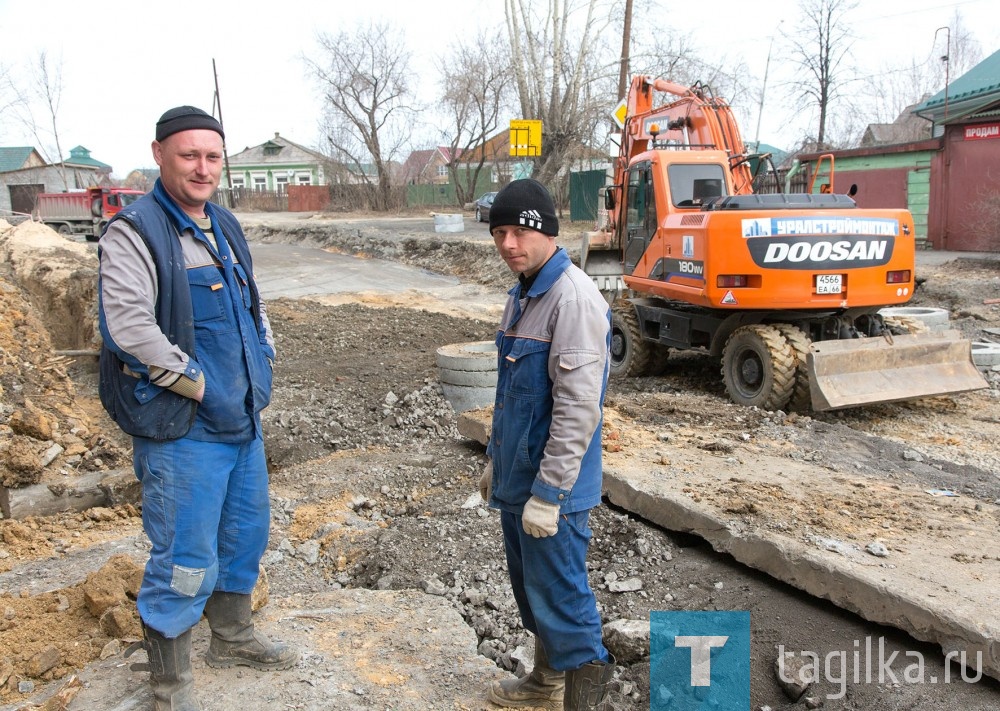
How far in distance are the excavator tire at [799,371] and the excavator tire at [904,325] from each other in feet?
4.81

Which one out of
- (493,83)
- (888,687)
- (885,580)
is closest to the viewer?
(888,687)

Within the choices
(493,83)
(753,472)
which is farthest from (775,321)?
(493,83)

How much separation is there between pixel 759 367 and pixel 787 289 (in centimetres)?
81

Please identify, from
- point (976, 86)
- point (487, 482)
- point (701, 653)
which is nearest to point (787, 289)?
point (701, 653)

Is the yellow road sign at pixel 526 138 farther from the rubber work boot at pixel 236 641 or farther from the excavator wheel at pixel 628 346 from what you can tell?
the rubber work boot at pixel 236 641

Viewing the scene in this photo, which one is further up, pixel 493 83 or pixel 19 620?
pixel 493 83

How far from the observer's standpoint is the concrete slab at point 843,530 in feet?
10.9

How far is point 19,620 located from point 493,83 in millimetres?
38003

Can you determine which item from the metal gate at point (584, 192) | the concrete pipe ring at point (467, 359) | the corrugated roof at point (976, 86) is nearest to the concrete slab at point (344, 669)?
the concrete pipe ring at point (467, 359)

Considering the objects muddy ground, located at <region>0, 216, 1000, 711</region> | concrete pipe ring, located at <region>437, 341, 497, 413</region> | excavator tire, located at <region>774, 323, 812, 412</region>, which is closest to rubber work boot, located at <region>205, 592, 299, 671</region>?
muddy ground, located at <region>0, 216, 1000, 711</region>

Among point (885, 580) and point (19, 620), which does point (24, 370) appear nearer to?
point (19, 620)

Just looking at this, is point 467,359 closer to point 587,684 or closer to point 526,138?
point 587,684

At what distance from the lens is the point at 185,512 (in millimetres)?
2719

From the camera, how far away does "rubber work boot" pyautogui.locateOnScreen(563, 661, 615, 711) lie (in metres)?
2.80
